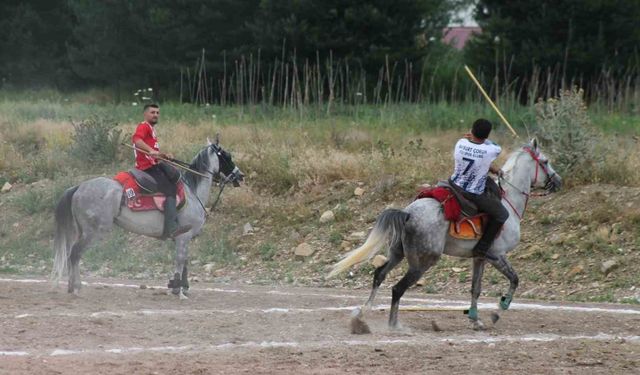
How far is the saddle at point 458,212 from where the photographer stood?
12.6 metres

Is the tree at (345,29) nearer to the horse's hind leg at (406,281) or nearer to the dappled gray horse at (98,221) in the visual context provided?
the dappled gray horse at (98,221)

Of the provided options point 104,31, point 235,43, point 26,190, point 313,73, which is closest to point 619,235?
point 26,190

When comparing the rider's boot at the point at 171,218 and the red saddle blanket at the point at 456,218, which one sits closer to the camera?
the red saddle blanket at the point at 456,218

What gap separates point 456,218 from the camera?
41.3 ft

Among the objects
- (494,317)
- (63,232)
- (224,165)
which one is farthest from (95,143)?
(494,317)

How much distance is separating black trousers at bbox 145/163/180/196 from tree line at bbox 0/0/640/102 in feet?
45.0

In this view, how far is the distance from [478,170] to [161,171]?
173 inches

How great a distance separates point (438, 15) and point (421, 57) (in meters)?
5.07

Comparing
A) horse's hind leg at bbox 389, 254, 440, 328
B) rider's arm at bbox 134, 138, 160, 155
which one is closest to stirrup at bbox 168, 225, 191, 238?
rider's arm at bbox 134, 138, 160, 155

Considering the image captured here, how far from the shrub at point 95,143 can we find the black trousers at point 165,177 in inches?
334

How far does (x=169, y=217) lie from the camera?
14.9 metres

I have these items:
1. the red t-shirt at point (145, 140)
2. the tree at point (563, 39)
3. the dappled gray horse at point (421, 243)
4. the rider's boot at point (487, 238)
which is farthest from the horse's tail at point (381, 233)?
the tree at point (563, 39)

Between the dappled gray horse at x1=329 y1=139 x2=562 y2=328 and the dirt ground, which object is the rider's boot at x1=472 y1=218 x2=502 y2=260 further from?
the dirt ground

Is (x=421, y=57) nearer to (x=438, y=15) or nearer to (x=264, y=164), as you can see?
(x=438, y=15)
